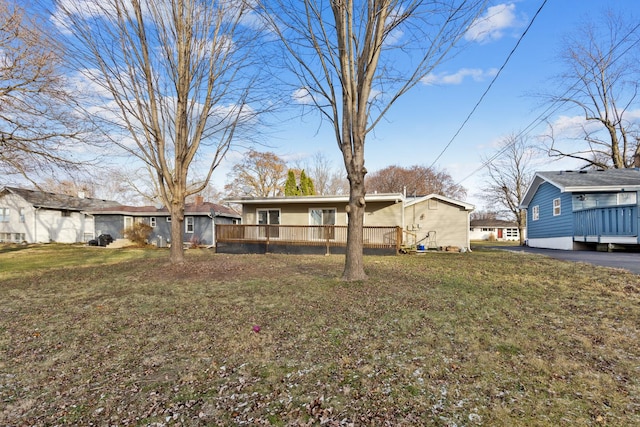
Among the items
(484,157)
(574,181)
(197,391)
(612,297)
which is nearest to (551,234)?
(574,181)

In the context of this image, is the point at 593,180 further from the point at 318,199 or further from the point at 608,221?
the point at 318,199

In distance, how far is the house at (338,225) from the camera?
13883 mm

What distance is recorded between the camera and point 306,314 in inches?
175

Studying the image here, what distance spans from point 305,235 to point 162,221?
14365 mm

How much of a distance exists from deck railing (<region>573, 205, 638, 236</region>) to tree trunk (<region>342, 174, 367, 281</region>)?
10567mm

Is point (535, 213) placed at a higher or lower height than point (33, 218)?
lower

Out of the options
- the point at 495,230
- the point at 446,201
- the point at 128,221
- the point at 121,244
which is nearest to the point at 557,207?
the point at 446,201

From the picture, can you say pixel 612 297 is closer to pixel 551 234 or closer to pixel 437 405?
pixel 437 405

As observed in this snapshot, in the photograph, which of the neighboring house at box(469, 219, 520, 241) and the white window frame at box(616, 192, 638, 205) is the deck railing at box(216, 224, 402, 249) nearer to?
the white window frame at box(616, 192, 638, 205)

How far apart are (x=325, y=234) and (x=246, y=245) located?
154 inches

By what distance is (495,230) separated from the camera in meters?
42.8

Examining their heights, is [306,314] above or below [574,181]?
below

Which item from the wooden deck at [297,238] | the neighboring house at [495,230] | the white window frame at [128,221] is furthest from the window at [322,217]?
the neighboring house at [495,230]

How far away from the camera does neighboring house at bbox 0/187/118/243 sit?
937 inches
